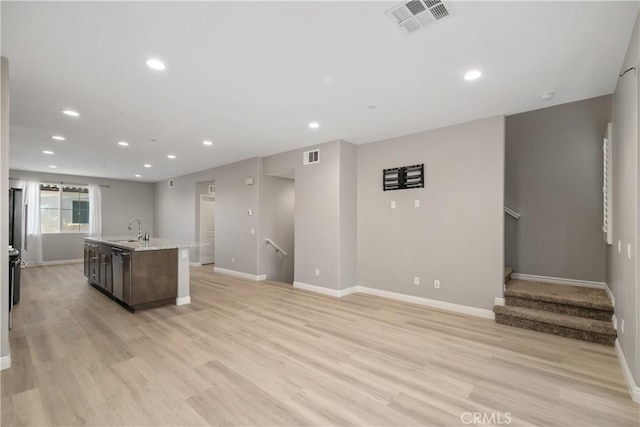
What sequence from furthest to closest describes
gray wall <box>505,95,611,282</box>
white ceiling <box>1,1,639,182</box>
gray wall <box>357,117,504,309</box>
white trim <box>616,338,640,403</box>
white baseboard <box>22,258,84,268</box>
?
1. white baseboard <box>22,258,84,268</box>
2. gray wall <box>505,95,611,282</box>
3. gray wall <box>357,117,504,309</box>
4. white trim <box>616,338,640,403</box>
5. white ceiling <box>1,1,639,182</box>

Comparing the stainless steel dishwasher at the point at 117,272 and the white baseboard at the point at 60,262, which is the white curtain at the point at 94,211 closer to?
the white baseboard at the point at 60,262

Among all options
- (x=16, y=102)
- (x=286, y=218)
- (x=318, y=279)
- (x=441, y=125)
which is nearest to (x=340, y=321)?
(x=318, y=279)

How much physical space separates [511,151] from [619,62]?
2476mm

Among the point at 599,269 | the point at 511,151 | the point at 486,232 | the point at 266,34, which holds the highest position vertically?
the point at 266,34

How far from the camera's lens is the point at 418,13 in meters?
2.01

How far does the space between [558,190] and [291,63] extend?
14.8 feet

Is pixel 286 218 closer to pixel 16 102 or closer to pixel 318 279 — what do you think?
pixel 318 279

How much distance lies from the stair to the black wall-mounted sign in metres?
1.98

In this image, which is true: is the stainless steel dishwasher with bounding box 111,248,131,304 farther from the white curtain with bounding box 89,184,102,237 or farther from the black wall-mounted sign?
the white curtain with bounding box 89,184,102,237

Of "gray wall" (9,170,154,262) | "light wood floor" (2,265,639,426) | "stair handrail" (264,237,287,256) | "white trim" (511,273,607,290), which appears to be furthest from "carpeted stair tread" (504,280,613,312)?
"gray wall" (9,170,154,262)

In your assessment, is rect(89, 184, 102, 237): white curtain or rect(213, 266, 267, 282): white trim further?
rect(89, 184, 102, 237): white curtain

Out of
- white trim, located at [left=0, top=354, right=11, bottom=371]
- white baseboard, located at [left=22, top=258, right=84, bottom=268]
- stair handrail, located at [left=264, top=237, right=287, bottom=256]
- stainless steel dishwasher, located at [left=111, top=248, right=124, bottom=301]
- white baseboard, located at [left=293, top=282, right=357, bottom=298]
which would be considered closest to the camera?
white trim, located at [left=0, top=354, right=11, bottom=371]

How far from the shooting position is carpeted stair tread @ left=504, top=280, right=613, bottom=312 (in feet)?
11.4

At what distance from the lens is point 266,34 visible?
2.24m
